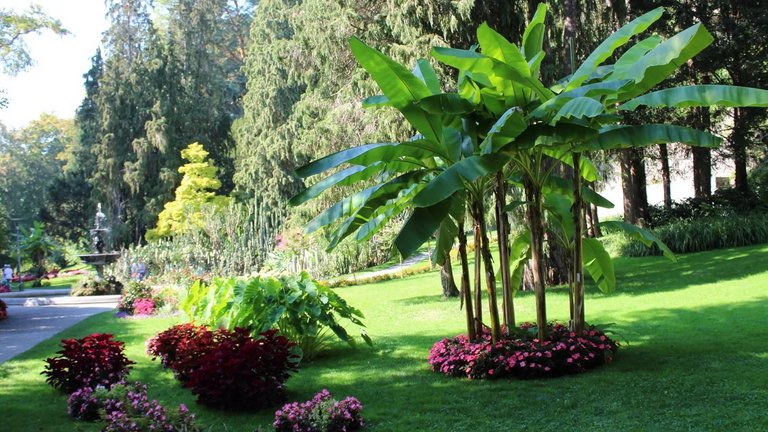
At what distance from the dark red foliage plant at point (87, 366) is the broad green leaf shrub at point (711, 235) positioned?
51.9 ft

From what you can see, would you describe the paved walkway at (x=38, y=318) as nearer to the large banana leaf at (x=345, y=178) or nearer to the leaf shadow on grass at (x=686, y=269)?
the large banana leaf at (x=345, y=178)

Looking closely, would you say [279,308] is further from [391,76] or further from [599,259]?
[599,259]

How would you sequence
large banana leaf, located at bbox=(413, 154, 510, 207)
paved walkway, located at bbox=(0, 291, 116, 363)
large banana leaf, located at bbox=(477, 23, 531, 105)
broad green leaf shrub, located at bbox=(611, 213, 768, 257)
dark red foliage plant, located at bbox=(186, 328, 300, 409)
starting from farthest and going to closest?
1. broad green leaf shrub, located at bbox=(611, 213, 768, 257)
2. paved walkway, located at bbox=(0, 291, 116, 363)
3. dark red foliage plant, located at bbox=(186, 328, 300, 409)
4. large banana leaf, located at bbox=(477, 23, 531, 105)
5. large banana leaf, located at bbox=(413, 154, 510, 207)

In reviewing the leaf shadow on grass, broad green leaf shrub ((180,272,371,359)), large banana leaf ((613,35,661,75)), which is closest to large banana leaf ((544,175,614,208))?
large banana leaf ((613,35,661,75))

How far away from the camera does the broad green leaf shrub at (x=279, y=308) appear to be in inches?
349

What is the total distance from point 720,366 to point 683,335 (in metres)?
2.07

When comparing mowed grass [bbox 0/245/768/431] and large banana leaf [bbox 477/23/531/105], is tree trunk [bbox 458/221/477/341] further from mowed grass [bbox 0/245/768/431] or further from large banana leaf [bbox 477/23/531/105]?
large banana leaf [bbox 477/23/531/105]

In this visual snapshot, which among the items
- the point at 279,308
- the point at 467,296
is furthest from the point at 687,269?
the point at 279,308

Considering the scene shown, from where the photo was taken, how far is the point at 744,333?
8.76 metres

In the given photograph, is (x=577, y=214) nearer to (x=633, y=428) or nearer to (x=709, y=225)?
(x=633, y=428)

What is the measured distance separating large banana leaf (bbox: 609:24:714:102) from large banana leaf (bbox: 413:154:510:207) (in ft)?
4.85

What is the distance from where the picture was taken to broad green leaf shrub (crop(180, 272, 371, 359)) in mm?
A: 8867

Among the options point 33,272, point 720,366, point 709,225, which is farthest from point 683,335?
point 33,272

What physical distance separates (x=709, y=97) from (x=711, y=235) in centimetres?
1512
